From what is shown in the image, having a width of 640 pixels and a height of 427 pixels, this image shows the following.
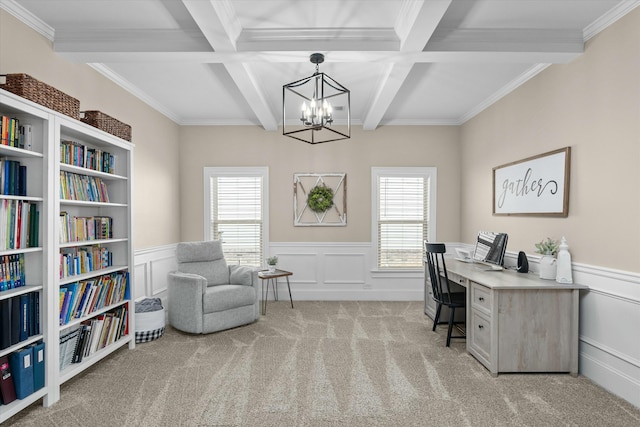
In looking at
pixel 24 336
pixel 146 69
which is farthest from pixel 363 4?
pixel 24 336

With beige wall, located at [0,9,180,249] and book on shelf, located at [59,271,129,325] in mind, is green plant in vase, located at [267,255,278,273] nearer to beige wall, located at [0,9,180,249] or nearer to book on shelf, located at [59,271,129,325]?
beige wall, located at [0,9,180,249]

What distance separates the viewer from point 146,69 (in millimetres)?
3812

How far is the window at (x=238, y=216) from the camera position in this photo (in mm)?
5898

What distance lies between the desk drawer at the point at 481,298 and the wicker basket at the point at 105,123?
3.53 meters

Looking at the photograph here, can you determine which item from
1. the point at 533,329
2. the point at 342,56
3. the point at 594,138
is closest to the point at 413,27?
the point at 342,56

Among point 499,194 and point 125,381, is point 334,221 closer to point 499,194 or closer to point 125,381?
point 499,194

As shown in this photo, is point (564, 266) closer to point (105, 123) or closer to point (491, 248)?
point (491, 248)

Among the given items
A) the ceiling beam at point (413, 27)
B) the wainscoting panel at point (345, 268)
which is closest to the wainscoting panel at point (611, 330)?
the ceiling beam at point (413, 27)

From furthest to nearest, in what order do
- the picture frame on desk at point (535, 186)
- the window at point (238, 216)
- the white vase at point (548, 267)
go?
the window at point (238, 216) < the picture frame on desk at point (535, 186) < the white vase at point (548, 267)

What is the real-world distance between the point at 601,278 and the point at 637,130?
1.11 meters

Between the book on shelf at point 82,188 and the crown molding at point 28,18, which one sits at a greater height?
the crown molding at point 28,18

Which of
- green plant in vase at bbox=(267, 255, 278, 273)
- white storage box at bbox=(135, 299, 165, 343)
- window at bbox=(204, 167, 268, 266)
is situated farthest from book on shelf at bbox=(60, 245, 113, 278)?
window at bbox=(204, 167, 268, 266)

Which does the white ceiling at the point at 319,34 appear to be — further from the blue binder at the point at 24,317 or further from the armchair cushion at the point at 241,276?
the armchair cushion at the point at 241,276

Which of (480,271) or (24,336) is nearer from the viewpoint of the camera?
(24,336)
